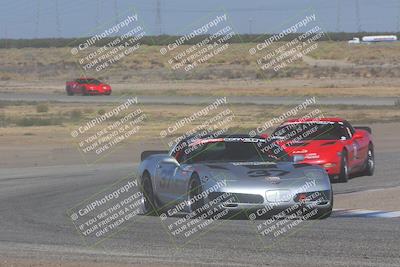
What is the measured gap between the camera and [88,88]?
70.3 metres

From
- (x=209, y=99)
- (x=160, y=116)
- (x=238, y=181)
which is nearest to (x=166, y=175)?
(x=238, y=181)

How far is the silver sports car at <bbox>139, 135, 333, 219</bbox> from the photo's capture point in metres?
13.7

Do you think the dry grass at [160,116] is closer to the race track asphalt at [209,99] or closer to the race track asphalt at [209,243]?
the race track asphalt at [209,99]

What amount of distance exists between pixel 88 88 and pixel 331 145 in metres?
51.5

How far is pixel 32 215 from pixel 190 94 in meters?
52.2

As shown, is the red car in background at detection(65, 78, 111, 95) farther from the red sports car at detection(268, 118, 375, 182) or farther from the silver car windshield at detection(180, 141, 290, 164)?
the silver car windshield at detection(180, 141, 290, 164)

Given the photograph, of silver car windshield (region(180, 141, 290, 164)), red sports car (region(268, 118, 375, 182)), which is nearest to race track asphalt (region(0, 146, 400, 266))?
silver car windshield (region(180, 141, 290, 164))

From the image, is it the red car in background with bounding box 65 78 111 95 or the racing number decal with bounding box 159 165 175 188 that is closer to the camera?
the racing number decal with bounding box 159 165 175 188

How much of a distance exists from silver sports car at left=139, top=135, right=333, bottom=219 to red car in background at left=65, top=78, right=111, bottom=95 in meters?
54.7

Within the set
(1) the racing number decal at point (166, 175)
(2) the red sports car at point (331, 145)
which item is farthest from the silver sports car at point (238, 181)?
(2) the red sports car at point (331, 145)

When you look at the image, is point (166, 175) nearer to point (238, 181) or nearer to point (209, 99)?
point (238, 181)

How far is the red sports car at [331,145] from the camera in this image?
19.7 m

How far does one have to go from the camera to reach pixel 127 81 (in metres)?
92.9

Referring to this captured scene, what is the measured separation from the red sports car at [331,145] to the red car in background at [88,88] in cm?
4913
